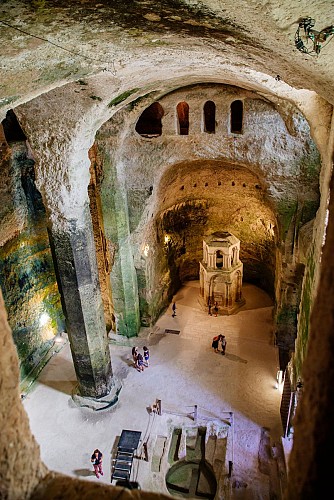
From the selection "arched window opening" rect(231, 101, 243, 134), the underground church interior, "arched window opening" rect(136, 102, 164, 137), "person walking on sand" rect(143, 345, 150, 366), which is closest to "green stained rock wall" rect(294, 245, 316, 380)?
the underground church interior

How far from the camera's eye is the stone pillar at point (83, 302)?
28.6 feet

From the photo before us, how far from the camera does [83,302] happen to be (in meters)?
9.23

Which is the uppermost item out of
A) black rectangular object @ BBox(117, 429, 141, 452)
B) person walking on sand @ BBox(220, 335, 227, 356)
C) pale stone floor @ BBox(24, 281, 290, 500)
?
person walking on sand @ BBox(220, 335, 227, 356)

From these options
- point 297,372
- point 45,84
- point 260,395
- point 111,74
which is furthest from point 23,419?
point 260,395

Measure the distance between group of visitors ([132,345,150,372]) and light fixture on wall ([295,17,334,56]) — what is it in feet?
34.8

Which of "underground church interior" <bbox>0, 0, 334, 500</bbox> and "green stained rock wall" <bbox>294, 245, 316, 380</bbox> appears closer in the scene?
"underground church interior" <bbox>0, 0, 334, 500</bbox>

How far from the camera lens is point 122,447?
31.1 ft

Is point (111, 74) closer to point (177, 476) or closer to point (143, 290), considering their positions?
point (143, 290)

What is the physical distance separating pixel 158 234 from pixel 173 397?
18.9ft

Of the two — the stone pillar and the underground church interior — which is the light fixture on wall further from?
the stone pillar

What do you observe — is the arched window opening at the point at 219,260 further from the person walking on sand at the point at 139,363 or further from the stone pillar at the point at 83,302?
the stone pillar at the point at 83,302

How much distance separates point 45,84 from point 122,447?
8.42m

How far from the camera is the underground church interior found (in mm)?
3199

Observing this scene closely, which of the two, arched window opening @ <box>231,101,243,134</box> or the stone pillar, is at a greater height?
arched window opening @ <box>231,101,243,134</box>
